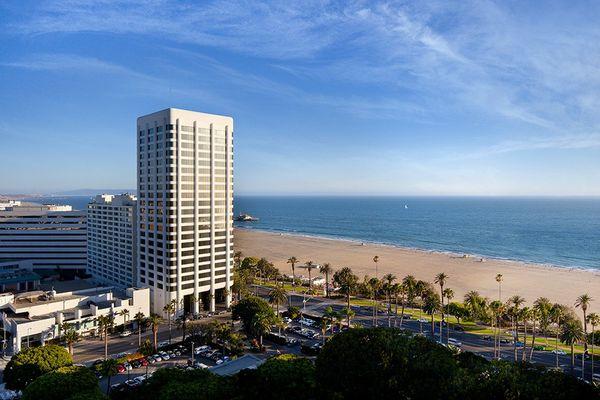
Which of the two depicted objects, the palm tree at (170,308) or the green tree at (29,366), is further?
the palm tree at (170,308)

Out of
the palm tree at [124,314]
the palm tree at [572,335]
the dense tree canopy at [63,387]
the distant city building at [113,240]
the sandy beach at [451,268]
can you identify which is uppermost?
the distant city building at [113,240]

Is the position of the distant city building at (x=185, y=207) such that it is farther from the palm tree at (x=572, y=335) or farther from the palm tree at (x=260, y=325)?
the palm tree at (x=572, y=335)

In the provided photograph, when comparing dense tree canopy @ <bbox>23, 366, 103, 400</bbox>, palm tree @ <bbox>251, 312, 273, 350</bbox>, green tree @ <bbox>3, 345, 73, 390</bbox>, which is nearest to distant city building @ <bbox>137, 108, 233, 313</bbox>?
palm tree @ <bbox>251, 312, 273, 350</bbox>

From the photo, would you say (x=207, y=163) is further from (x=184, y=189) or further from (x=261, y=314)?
(x=261, y=314)

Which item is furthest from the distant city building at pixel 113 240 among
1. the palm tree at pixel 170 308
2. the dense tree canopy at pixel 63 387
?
the dense tree canopy at pixel 63 387

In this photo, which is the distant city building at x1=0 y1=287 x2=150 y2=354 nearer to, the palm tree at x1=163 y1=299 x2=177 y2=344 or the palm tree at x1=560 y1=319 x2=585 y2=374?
the palm tree at x1=163 y1=299 x2=177 y2=344
